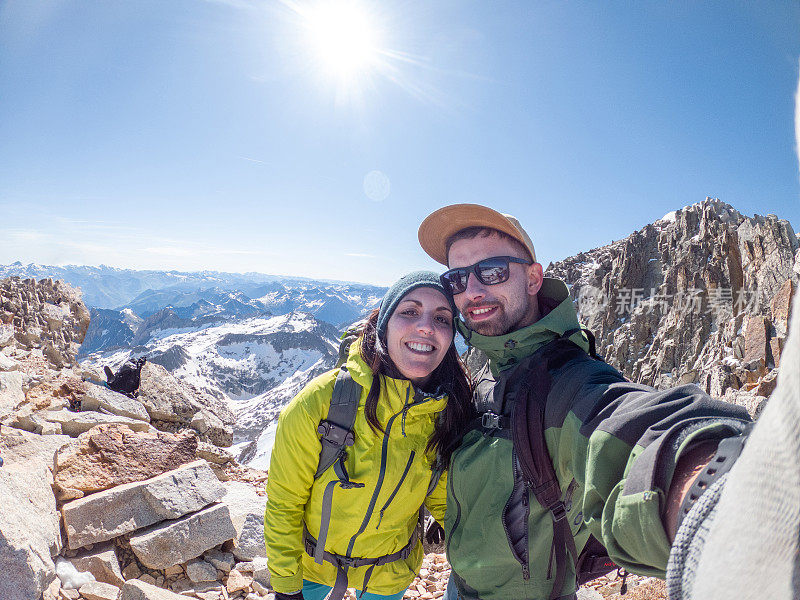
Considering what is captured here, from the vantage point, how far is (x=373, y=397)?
3.01 meters

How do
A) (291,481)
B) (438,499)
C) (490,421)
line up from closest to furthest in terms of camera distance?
(490,421) → (291,481) → (438,499)

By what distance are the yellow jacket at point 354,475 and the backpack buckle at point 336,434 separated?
0.10 metres

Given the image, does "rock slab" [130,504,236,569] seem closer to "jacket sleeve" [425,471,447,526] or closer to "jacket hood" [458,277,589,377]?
"jacket sleeve" [425,471,447,526]

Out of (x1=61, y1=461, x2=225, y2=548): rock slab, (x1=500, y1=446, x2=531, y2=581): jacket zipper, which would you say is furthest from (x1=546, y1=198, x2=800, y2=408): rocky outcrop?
(x1=61, y1=461, x2=225, y2=548): rock slab

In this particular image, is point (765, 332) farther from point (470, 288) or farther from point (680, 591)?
point (680, 591)

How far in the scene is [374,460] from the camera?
9.74ft

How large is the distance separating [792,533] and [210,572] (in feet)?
20.1

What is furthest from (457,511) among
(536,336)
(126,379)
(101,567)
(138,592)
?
(126,379)

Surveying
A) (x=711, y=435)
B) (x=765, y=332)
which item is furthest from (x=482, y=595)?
(x=765, y=332)

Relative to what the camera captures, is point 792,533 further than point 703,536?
No

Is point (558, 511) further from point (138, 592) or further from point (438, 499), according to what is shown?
point (138, 592)

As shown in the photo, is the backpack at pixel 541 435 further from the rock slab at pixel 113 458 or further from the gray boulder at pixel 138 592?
the rock slab at pixel 113 458

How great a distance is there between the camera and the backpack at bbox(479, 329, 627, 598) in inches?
94.5

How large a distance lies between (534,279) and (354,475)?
2.34 metres
